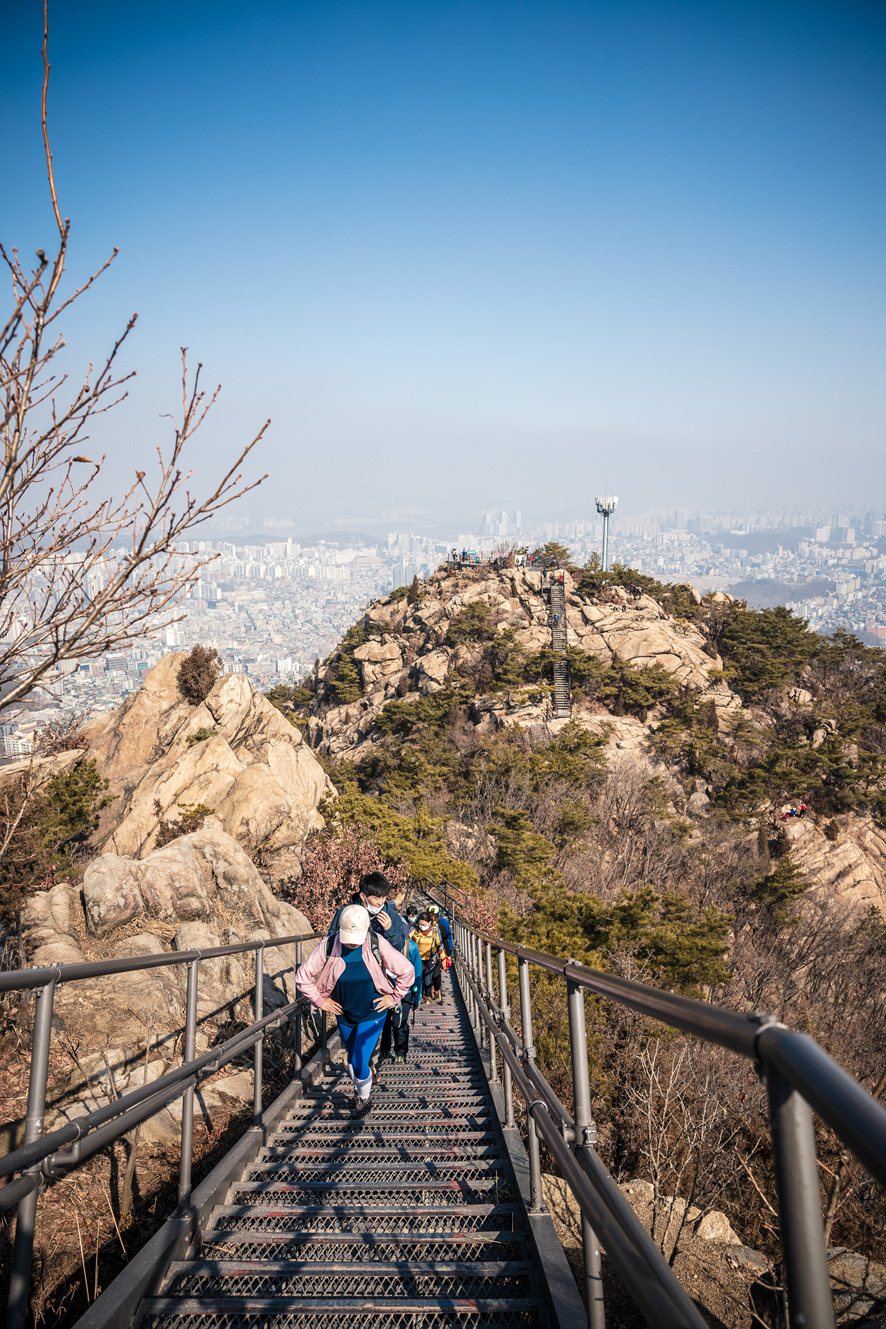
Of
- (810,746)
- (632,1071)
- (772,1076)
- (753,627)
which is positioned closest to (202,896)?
(632,1071)

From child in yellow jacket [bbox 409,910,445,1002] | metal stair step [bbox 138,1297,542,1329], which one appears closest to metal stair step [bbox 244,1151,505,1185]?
metal stair step [bbox 138,1297,542,1329]

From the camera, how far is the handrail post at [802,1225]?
803mm

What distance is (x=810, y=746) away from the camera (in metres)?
33.5

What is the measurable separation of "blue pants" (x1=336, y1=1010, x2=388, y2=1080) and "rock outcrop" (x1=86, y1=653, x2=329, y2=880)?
450 inches

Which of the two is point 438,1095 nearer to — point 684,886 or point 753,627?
point 684,886

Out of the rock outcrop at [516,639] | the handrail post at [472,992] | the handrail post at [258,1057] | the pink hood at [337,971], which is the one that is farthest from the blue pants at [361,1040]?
the rock outcrop at [516,639]

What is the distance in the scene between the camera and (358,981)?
15.8 feet

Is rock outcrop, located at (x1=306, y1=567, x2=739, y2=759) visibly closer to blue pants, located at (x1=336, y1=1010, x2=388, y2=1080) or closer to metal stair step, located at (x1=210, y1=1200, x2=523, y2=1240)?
blue pants, located at (x1=336, y1=1010, x2=388, y2=1080)

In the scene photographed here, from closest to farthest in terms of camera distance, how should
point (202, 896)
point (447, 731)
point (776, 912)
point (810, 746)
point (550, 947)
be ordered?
point (202, 896) < point (550, 947) < point (776, 912) < point (810, 746) < point (447, 731)

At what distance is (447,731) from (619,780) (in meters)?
9.22

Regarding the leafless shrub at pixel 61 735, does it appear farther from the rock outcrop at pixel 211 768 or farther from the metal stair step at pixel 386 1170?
the rock outcrop at pixel 211 768

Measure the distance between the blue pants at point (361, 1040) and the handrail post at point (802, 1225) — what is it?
448 cm

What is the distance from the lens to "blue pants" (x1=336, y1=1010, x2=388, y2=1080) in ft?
16.1

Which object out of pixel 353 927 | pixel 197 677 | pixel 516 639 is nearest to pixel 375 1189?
pixel 353 927
